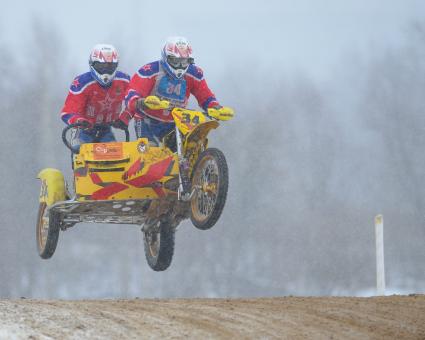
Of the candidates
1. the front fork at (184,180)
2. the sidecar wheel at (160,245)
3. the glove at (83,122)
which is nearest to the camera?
the front fork at (184,180)

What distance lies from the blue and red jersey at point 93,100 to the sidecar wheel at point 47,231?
155cm

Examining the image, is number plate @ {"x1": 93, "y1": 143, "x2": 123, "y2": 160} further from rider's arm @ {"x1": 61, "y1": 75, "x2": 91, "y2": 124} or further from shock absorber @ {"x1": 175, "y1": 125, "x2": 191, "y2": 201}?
shock absorber @ {"x1": 175, "y1": 125, "x2": 191, "y2": 201}

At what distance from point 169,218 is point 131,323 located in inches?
183

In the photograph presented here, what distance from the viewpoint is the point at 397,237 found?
58.1 m

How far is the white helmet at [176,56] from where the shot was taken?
1698 centimetres

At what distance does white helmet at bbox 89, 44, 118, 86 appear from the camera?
57.2 ft

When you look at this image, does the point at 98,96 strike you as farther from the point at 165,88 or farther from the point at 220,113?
the point at 220,113

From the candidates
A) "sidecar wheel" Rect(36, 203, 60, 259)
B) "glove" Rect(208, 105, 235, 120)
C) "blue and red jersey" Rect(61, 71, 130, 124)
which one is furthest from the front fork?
"sidecar wheel" Rect(36, 203, 60, 259)

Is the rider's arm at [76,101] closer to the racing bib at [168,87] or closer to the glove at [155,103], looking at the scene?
the racing bib at [168,87]

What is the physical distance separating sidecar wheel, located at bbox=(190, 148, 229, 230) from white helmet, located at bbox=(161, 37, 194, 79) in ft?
5.14

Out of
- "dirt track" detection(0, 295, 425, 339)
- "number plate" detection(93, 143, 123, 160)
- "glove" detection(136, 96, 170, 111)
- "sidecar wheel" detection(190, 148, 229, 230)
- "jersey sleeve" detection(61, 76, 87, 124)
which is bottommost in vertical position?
"dirt track" detection(0, 295, 425, 339)

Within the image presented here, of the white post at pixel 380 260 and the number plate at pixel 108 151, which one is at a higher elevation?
the number plate at pixel 108 151

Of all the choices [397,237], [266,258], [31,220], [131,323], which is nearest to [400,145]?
[397,237]

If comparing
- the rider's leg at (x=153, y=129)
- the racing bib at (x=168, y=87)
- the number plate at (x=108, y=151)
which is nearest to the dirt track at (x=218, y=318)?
the number plate at (x=108, y=151)
